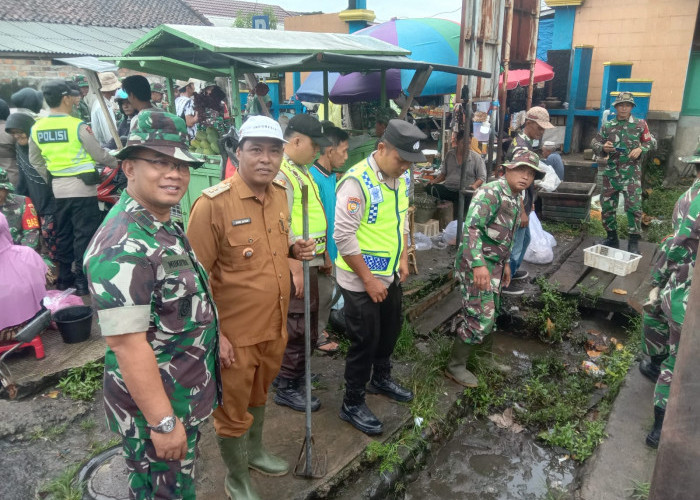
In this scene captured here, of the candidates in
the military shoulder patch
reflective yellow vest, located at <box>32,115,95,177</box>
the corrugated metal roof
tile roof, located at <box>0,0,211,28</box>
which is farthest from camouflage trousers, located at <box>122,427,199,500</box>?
tile roof, located at <box>0,0,211,28</box>

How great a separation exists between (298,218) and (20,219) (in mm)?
2680

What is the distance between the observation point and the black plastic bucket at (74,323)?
427cm

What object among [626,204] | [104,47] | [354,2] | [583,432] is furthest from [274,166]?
[104,47]

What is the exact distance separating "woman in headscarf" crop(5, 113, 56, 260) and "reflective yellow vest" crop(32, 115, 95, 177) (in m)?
0.34

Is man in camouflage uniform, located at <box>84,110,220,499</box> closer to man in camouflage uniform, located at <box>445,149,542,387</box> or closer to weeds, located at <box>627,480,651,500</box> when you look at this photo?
man in camouflage uniform, located at <box>445,149,542,387</box>

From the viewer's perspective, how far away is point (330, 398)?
3877mm

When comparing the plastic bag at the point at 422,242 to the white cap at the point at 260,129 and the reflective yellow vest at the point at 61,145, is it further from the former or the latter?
the white cap at the point at 260,129

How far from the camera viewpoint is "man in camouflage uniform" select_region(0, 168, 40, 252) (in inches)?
171

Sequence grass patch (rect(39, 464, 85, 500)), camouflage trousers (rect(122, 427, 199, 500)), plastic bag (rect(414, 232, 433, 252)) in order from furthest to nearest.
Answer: plastic bag (rect(414, 232, 433, 252)), grass patch (rect(39, 464, 85, 500)), camouflage trousers (rect(122, 427, 199, 500))

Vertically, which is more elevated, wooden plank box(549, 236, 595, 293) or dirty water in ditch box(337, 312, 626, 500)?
wooden plank box(549, 236, 595, 293)

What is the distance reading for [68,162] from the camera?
4.84 m

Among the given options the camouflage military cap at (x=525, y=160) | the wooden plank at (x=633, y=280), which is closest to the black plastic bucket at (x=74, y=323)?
the camouflage military cap at (x=525, y=160)

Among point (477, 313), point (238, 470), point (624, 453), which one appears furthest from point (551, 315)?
point (238, 470)

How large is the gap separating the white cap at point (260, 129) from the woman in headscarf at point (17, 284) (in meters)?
2.53
